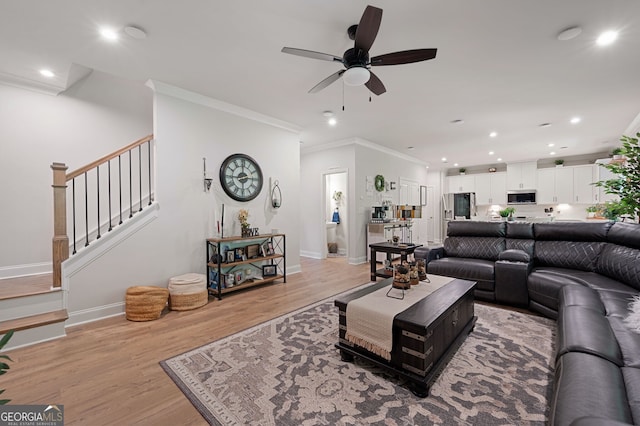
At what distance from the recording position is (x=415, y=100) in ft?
13.0

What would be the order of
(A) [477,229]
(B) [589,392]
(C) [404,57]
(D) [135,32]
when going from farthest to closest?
1. (A) [477,229]
2. (D) [135,32]
3. (C) [404,57]
4. (B) [589,392]

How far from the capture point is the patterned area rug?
5.24 feet

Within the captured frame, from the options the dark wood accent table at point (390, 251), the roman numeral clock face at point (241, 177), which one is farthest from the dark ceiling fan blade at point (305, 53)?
the dark wood accent table at point (390, 251)

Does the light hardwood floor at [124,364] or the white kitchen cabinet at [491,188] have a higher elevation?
the white kitchen cabinet at [491,188]

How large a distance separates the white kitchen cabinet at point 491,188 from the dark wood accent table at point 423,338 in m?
7.74

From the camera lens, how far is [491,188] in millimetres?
8828

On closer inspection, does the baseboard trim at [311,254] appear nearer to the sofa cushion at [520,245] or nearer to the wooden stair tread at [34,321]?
the sofa cushion at [520,245]

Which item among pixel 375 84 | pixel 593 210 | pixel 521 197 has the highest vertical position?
pixel 375 84

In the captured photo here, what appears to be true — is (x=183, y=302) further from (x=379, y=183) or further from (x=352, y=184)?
(x=379, y=183)

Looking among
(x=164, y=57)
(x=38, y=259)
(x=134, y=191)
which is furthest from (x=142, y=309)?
(x=164, y=57)

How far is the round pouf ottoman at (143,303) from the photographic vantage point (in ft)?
9.78

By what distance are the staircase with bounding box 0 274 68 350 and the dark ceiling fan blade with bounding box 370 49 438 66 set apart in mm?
3796

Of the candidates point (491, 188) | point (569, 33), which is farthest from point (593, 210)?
point (569, 33)

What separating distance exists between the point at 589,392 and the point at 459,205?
914 centimetres
